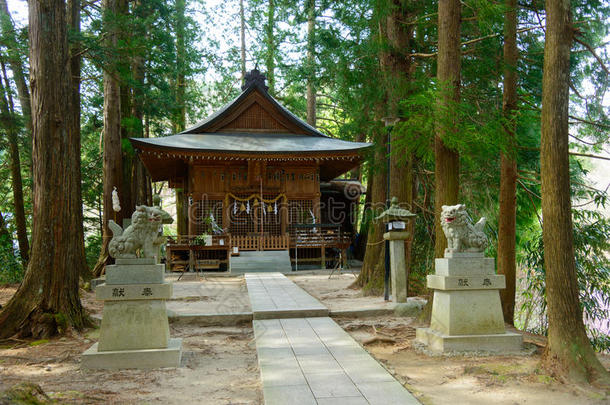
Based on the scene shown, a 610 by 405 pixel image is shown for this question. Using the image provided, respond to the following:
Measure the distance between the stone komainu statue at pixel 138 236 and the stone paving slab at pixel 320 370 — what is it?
72.4 inches

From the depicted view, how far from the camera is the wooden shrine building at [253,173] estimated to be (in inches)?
664

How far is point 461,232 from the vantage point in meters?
5.77

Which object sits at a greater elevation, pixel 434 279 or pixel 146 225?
pixel 146 225

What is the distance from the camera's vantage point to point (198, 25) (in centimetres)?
2759

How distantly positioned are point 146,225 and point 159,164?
45.4ft

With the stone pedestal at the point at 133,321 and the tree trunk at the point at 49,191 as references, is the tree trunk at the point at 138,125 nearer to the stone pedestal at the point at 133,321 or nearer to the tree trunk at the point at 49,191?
the tree trunk at the point at 49,191

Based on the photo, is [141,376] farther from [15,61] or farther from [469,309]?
[15,61]

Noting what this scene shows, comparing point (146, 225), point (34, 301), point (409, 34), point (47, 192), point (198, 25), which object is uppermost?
point (198, 25)

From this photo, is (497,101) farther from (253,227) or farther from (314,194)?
(253,227)

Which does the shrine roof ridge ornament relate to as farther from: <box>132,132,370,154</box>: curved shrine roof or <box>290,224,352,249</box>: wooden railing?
<box>290,224,352,249</box>: wooden railing

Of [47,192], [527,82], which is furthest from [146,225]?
[527,82]

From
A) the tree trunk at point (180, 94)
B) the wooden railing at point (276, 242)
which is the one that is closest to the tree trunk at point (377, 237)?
the wooden railing at point (276, 242)

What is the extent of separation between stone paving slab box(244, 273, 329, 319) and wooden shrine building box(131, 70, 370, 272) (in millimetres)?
5452

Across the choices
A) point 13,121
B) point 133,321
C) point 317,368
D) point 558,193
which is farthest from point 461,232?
point 13,121
